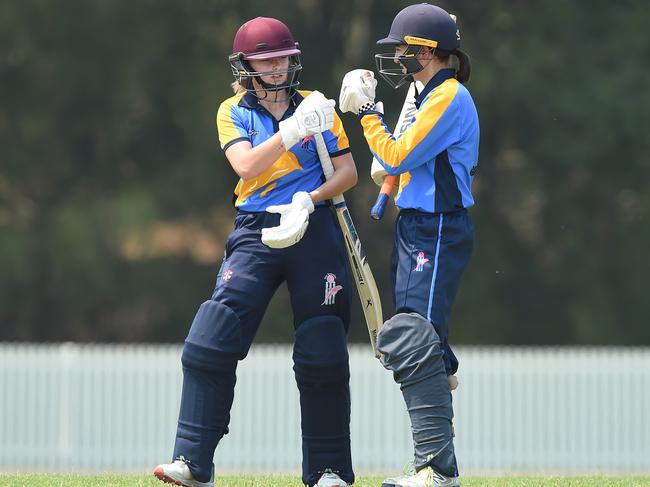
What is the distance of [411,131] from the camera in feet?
18.8

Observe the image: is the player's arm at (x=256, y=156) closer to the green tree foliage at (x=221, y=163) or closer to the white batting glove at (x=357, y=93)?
the white batting glove at (x=357, y=93)

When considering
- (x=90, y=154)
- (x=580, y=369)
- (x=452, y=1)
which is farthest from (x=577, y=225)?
(x=90, y=154)

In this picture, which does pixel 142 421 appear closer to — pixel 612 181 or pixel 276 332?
pixel 276 332

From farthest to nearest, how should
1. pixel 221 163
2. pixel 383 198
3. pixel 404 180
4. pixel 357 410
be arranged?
1. pixel 221 163
2. pixel 357 410
3. pixel 383 198
4. pixel 404 180

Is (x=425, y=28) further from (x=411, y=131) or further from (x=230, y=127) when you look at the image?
(x=230, y=127)

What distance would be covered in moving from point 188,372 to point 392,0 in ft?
42.0

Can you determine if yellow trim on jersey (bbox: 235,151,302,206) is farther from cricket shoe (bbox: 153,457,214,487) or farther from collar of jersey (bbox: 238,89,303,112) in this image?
cricket shoe (bbox: 153,457,214,487)

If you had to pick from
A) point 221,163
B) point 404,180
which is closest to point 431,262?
point 404,180

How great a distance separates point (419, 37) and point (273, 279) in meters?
1.18

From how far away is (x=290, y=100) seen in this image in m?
6.26

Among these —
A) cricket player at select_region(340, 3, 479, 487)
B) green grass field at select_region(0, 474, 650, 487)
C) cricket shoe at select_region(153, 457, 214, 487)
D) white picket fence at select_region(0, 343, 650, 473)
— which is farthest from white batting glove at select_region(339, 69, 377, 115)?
white picket fence at select_region(0, 343, 650, 473)

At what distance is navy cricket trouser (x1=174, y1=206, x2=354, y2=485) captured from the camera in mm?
6023

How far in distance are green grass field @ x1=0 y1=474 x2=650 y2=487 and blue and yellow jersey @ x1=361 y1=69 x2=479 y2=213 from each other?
1.44 metres

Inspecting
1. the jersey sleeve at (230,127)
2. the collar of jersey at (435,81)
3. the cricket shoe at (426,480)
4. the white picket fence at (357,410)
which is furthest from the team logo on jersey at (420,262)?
the white picket fence at (357,410)
